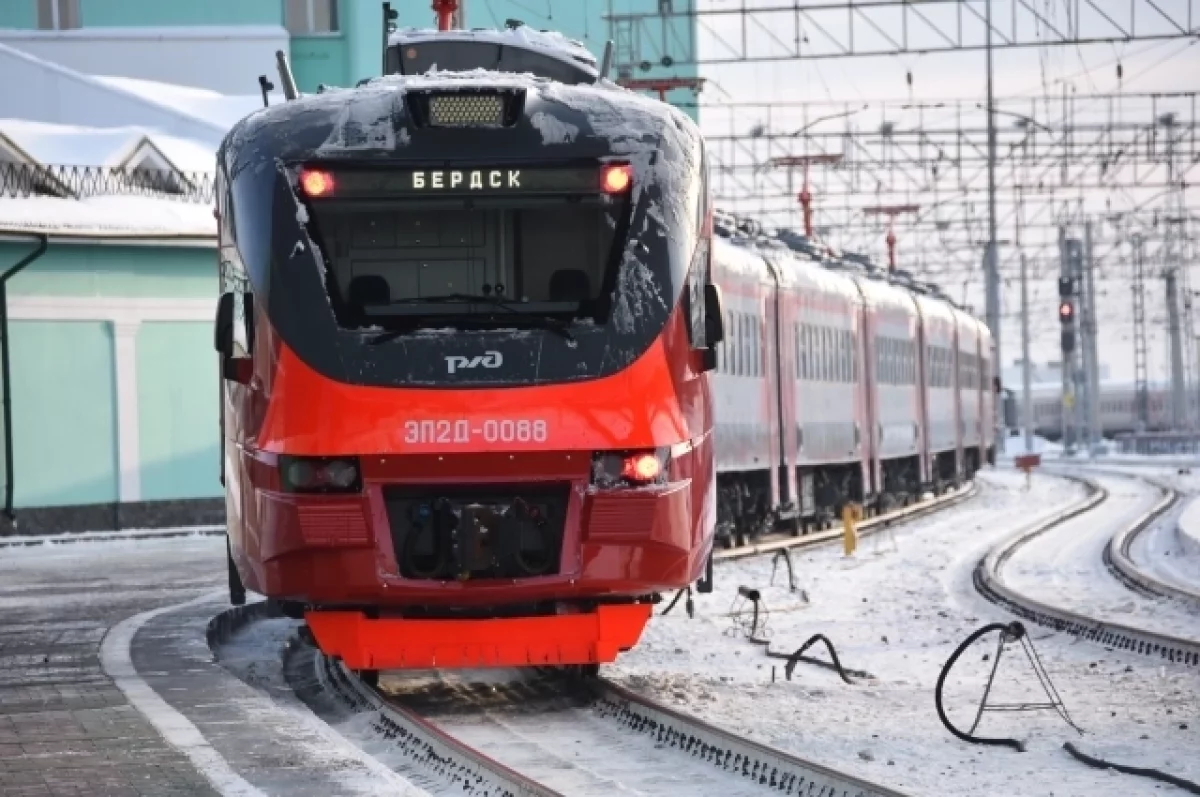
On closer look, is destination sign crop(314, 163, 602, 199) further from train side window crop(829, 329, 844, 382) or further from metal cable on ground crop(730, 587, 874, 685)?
train side window crop(829, 329, 844, 382)

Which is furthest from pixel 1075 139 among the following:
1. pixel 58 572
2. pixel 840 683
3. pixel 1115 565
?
pixel 840 683

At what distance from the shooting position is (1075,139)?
56.6m

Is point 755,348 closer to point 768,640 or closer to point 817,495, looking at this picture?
point 817,495

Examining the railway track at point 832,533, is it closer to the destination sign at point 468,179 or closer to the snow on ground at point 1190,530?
the snow on ground at point 1190,530

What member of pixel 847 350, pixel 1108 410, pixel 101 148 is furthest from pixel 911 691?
pixel 1108 410

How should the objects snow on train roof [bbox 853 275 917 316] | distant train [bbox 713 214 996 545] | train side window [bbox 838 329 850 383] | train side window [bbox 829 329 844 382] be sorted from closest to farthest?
distant train [bbox 713 214 996 545], train side window [bbox 829 329 844 382], train side window [bbox 838 329 850 383], snow on train roof [bbox 853 275 917 316]

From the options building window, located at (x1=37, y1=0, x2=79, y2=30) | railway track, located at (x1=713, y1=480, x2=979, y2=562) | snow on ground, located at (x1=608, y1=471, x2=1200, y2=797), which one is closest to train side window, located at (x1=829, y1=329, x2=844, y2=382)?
railway track, located at (x1=713, y1=480, x2=979, y2=562)

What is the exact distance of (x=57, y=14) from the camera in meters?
53.9

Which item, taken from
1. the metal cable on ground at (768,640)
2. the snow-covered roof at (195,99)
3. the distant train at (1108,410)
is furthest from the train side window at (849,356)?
the distant train at (1108,410)

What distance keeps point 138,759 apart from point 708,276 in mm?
4112

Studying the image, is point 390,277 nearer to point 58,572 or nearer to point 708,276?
point 708,276

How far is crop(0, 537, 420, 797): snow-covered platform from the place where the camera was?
34.7ft

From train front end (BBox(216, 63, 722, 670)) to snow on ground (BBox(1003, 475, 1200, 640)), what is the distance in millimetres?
7299

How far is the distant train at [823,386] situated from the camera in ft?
82.6
